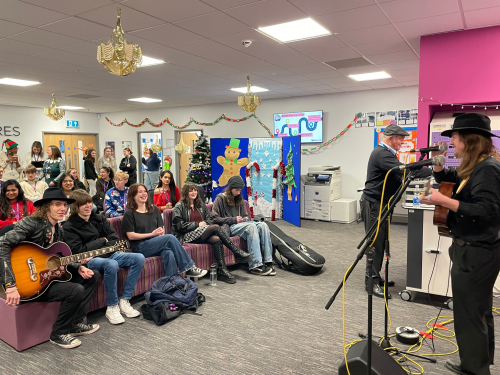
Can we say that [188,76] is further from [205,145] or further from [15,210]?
[15,210]

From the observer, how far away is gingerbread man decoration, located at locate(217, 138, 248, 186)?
24.6ft

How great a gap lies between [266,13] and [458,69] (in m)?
2.17

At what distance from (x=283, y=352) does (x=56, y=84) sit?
255 inches

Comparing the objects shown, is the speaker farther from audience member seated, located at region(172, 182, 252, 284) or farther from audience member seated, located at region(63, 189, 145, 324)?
audience member seated, located at region(172, 182, 252, 284)

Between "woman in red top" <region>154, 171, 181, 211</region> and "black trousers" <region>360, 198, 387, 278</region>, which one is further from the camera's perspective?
"woman in red top" <region>154, 171, 181, 211</region>

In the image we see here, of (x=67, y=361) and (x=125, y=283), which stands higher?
(x=125, y=283)

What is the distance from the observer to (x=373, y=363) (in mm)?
1992

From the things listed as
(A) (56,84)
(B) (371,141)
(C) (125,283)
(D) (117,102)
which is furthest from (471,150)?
(D) (117,102)

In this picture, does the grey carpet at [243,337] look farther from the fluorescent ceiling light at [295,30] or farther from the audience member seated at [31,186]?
the fluorescent ceiling light at [295,30]

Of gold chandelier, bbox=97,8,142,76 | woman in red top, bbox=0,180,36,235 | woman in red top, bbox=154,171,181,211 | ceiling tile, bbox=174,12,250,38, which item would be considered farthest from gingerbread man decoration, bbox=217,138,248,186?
gold chandelier, bbox=97,8,142,76

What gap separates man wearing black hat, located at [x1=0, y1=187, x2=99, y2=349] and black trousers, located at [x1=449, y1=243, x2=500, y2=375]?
2582 mm

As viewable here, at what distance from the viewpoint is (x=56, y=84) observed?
683cm

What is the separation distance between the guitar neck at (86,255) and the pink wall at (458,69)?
3.42m

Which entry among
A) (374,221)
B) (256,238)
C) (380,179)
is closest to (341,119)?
(256,238)
